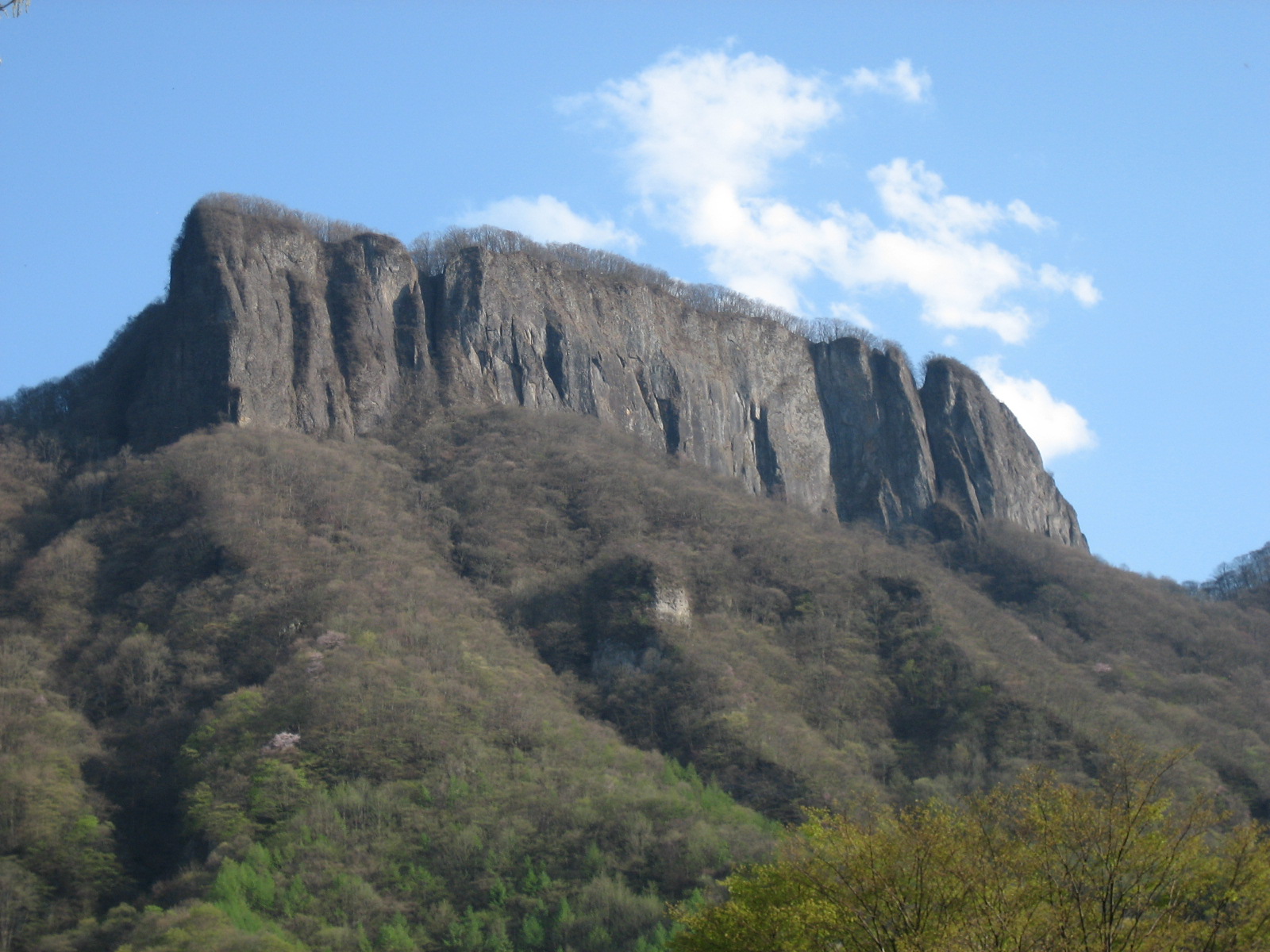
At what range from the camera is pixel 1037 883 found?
23.5 m

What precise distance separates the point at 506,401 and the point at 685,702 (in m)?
39.7

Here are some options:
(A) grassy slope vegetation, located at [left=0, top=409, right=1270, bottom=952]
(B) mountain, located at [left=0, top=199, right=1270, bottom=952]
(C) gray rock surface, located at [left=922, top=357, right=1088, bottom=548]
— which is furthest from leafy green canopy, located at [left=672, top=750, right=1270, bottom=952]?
(C) gray rock surface, located at [left=922, top=357, right=1088, bottom=548]

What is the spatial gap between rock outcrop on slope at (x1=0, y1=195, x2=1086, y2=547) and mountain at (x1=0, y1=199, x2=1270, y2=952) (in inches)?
14.5

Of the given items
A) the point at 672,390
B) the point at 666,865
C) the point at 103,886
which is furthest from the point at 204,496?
the point at 672,390

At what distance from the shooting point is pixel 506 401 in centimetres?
10138

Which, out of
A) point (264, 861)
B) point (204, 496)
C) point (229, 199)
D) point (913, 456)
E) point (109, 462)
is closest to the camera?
point (264, 861)

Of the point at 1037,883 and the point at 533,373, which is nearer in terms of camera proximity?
the point at 1037,883

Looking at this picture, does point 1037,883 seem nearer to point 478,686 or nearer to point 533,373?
point 478,686

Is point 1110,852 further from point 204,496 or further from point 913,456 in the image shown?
point 913,456

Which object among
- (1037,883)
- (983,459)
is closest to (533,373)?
(983,459)

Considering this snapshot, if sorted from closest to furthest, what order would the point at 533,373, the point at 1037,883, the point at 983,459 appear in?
the point at 1037,883 < the point at 533,373 < the point at 983,459

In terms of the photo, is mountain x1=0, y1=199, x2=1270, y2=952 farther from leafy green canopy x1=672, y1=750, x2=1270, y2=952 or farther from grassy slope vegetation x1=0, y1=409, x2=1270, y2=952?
leafy green canopy x1=672, y1=750, x2=1270, y2=952

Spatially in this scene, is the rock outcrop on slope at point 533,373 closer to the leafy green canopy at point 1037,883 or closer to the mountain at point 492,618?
the mountain at point 492,618

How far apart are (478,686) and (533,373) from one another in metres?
43.8
